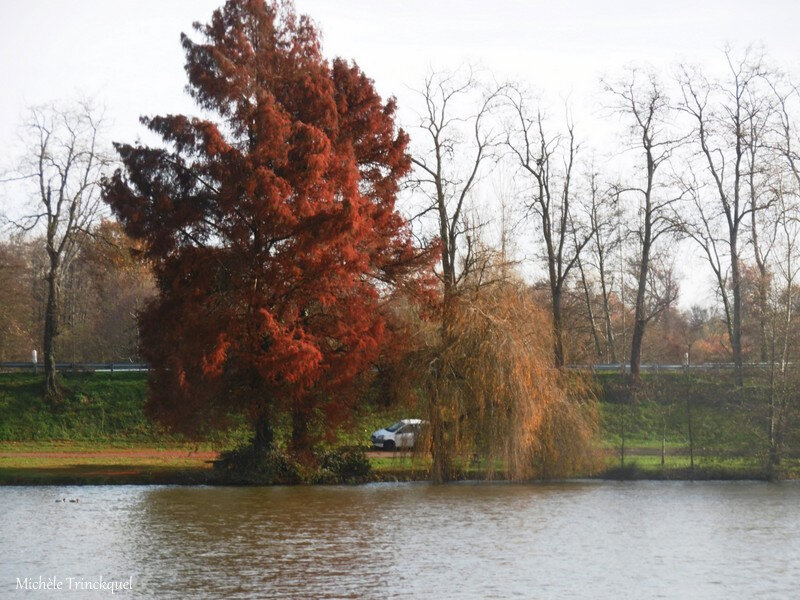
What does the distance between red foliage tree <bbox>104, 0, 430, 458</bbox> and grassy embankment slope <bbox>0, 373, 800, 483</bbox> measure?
2687mm

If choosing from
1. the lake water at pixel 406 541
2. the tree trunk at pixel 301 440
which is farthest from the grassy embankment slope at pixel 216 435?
the lake water at pixel 406 541

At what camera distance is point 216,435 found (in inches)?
1328

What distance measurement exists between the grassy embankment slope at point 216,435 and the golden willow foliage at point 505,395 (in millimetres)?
1493

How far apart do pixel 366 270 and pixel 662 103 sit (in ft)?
A: 71.9

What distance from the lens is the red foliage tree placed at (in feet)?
99.9

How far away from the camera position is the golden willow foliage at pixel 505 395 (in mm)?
30328

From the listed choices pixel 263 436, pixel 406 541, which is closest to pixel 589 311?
pixel 263 436

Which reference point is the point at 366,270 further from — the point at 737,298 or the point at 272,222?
the point at 737,298

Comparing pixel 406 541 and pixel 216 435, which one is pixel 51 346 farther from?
pixel 406 541

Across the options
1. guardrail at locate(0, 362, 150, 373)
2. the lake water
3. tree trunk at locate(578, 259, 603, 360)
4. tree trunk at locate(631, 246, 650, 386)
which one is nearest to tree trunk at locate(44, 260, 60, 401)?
guardrail at locate(0, 362, 150, 373)

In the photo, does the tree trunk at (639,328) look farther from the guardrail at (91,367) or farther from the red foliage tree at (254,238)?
the guardrail at (91,367)

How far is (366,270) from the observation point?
32469mm

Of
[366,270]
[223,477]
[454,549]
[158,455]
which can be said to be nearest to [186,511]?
[223,477]

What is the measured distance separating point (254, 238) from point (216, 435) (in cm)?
696
